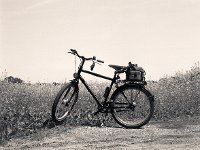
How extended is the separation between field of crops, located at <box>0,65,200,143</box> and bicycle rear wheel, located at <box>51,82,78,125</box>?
0.48 meters

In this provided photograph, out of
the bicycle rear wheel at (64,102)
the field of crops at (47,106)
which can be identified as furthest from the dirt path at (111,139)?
the field of crops at (47,106)

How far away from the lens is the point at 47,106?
13.9m

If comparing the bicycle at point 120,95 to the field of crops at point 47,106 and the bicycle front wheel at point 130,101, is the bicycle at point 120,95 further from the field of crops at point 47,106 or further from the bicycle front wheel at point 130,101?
the field of crops at point 47,106

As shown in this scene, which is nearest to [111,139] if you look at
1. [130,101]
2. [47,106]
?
[130,101]

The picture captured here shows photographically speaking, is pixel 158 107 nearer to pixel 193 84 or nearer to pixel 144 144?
pixel 193 84

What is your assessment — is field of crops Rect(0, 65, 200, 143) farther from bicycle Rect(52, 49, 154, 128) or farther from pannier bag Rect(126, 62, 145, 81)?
pannier bag Rect(126, 62, 145, 81)

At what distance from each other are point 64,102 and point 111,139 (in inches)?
50.7

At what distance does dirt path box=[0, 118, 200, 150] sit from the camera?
7445mm

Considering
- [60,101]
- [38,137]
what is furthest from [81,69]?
[38,137]

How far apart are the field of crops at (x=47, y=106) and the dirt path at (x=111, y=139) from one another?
651mm

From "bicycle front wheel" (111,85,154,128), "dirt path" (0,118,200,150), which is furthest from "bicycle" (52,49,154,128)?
"dirt path" (0,118,200,150)

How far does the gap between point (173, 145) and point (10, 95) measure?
820cm

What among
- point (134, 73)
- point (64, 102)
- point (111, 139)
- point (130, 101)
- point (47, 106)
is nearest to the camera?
point (111, 139)

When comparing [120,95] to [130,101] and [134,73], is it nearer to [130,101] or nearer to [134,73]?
[130,101]
